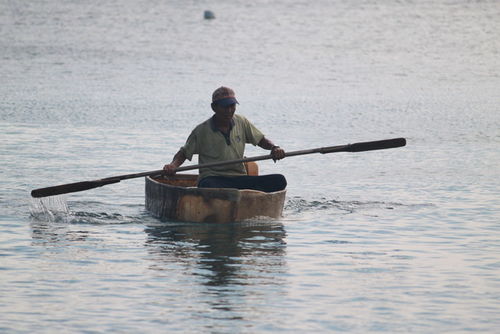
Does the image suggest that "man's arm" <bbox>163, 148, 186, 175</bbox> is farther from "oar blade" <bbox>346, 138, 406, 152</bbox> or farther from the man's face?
"oar blade" <bbox>346, 138, 406, 152</bbox>

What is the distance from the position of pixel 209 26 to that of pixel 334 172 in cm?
4279

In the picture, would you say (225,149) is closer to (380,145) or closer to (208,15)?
(380,145)

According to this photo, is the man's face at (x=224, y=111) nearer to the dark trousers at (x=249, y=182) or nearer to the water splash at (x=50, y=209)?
the dark trousers at (x=249, y=182)

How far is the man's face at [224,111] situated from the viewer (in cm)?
1241

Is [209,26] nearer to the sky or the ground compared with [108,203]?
nearer to the sky

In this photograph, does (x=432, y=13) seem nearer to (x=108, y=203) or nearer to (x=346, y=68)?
(x=346, y=68)

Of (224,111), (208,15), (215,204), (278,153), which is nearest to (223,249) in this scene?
(215,204)

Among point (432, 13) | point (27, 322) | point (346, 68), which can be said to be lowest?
point (27, 322)

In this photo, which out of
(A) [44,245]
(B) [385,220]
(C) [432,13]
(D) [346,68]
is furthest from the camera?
(C) [432,13]

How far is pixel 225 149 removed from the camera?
42.0 feet

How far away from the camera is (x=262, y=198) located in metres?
12.7

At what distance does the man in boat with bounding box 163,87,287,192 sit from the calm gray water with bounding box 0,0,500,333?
20.6 inches

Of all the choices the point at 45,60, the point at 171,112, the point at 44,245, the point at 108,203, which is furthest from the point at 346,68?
the point at 44,245

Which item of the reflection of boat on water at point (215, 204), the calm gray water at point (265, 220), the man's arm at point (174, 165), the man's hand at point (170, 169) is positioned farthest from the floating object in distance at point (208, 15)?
the man's hand at point (170, 169)
